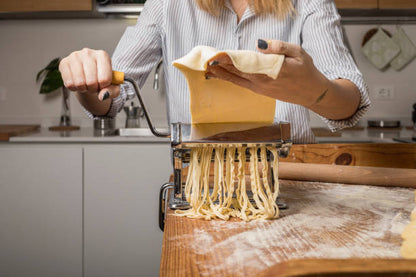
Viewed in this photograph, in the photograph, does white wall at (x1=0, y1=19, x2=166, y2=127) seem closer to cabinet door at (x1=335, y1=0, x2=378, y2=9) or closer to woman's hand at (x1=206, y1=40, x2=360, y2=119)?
cabinet door at (x1=335, y1=0, x2=378, y2=9)

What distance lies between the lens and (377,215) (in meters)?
0.77

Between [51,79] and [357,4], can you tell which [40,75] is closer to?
[51,79]

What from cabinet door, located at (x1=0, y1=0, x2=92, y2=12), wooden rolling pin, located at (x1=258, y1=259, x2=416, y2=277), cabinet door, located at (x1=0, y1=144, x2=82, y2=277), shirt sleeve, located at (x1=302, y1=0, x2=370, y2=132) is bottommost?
cabinet door, located at (x1=0, y1=144, x2=82, y2=277)

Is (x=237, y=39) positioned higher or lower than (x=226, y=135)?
higher

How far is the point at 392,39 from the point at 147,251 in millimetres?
1910

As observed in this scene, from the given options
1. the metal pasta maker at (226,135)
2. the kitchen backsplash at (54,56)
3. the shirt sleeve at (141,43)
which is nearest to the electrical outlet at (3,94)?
the kitchen backsplash at (54,56)

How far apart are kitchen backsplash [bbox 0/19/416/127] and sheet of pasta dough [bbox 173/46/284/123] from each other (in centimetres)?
196

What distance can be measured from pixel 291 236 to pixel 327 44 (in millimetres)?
632

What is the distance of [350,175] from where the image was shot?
1013 millimetres

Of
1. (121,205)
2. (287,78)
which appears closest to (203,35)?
(287,78)

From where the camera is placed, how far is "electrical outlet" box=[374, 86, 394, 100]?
2.73 meters

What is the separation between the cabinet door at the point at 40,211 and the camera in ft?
6.86

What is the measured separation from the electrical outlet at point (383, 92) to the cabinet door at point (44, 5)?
176 cm

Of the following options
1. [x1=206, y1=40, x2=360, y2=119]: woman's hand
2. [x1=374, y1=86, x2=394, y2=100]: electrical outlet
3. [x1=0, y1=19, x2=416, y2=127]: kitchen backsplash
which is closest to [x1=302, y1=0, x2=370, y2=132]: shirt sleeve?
[x1=206, y1=40, x2=360, y2=119]: woman's hand
